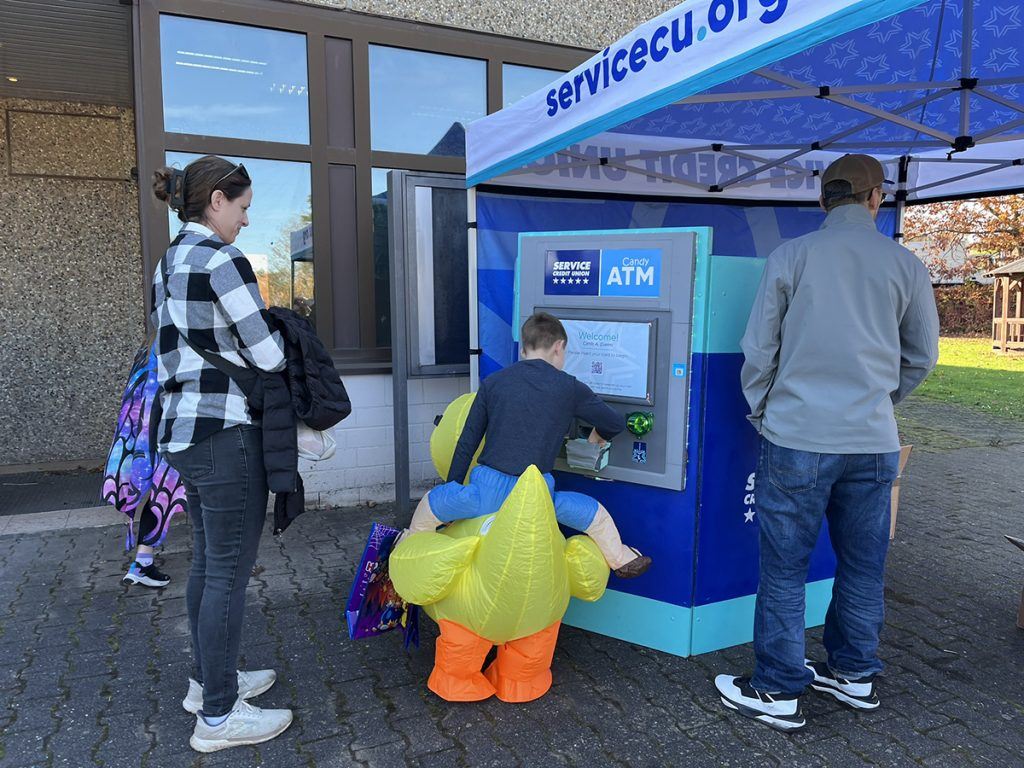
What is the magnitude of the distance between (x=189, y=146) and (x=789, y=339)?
3973 mm

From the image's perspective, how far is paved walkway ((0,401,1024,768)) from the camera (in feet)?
8.30

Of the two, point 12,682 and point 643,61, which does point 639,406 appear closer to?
point 643,61

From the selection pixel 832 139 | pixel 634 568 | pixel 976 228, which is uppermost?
pixel 976 228

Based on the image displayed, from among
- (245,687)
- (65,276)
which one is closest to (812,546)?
(245,687)

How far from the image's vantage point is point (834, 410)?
8.32ft

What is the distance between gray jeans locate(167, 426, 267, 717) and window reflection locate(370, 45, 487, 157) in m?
3.43

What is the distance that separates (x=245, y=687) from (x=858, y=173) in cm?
295

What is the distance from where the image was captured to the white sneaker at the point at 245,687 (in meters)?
2.70

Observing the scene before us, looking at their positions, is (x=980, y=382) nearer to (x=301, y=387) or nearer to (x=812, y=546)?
(x=812, y=546)

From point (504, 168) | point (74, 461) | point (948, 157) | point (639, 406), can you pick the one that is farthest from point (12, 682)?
point (948, 157)

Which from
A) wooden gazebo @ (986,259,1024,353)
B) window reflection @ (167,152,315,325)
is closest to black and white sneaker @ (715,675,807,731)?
window reflection @ (167,152,315,325)

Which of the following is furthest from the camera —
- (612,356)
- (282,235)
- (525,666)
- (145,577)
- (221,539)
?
(282,235)

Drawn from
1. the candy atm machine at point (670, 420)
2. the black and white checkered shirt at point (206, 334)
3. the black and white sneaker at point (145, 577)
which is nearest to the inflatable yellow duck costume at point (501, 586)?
the candy atm machine at point (670, 420)

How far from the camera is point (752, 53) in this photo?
2.26 metres
